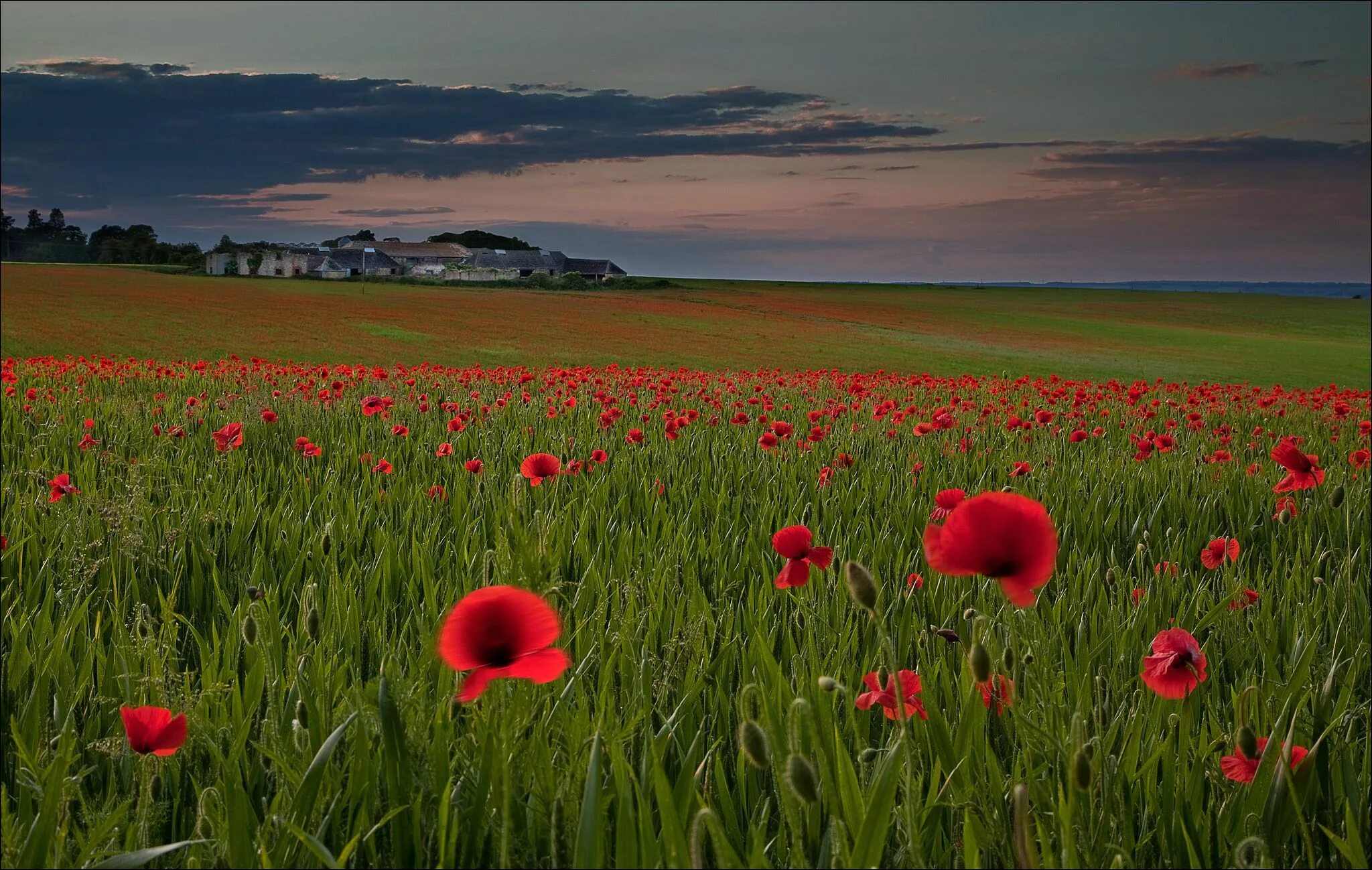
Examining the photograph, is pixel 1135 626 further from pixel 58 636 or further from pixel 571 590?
pixel 58 636

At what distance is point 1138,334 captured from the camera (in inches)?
2084

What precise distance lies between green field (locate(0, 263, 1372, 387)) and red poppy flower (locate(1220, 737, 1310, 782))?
2500 cm

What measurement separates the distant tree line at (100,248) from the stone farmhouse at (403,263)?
6.33 m

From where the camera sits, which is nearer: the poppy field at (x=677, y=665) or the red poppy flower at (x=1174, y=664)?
the poppy field at (x=677, y=665)

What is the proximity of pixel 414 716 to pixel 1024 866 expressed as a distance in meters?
1.09

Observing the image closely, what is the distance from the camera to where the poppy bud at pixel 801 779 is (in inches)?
38.0

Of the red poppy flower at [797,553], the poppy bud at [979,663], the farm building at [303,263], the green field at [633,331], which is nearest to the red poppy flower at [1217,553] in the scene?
the red poppy flower at [797,553]

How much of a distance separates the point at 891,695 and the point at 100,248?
132252 millimetres

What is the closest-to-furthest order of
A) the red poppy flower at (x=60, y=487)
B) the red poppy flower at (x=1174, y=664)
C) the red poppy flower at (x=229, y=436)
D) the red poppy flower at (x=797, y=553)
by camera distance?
the red poppy flower at (x=1174, y=664) → the red poppy flower at (x=797, y=553) → the red poppy flower at (x=60, y=487) → the red poppy flower at (x=229, y=436)

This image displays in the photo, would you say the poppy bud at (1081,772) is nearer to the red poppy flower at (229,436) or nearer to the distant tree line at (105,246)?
the red poppy flower at (229,436)

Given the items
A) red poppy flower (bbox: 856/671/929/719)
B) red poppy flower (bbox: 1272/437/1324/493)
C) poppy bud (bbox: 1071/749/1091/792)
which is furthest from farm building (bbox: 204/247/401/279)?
poppy bud (bbox: 1071/749/1091/792)

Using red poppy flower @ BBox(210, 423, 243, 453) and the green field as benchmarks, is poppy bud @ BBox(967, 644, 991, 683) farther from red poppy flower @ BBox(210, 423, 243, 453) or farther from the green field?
the green field

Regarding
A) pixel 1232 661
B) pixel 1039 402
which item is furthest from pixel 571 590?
pixel 1039 402

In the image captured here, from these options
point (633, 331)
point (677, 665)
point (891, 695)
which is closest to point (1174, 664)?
point (891, 695)
